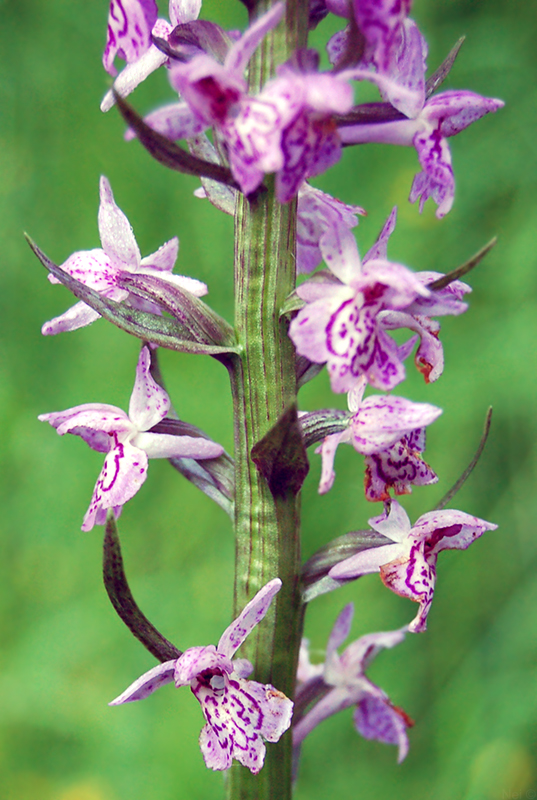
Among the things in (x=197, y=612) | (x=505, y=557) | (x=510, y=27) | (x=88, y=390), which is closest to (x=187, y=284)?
(x=197, y=612)

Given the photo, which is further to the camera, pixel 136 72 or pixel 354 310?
pixel 136 72

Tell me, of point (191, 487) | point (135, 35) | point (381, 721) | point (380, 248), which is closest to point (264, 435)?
point (380, 248)

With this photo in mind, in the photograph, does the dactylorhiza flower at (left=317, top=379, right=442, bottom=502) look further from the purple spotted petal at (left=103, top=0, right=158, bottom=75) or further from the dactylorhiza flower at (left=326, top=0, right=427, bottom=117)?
the purple spotted petal at (left=103, top=0, right=158, bottom=75)

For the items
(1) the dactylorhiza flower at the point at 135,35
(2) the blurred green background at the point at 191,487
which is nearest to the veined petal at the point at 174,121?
(1) the dactylorhiza flower at the point at 135,35

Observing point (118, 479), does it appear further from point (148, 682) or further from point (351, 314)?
point (351, 314)

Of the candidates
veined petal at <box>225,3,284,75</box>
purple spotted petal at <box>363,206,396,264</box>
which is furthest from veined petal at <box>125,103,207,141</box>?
purple spotted petal at <box>363,206,396,264</box>
